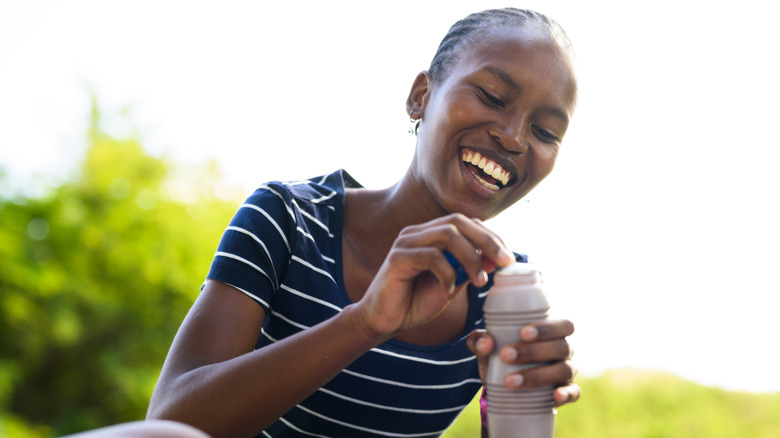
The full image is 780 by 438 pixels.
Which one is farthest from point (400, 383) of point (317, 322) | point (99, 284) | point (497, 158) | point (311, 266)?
point (99, 284)

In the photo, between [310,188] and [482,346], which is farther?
[310,188]

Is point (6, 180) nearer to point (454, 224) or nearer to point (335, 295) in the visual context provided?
point (335, 295)

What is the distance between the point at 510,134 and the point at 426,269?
2.14ft

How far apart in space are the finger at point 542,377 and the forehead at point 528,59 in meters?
0.76

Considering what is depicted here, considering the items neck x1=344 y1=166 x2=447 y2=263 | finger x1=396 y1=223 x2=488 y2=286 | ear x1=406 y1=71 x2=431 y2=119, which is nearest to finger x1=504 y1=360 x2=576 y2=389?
finger x1=396 y1=223 x2=488 y2=286

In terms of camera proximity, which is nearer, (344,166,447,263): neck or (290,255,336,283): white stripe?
(290,255,336,283): white stripe

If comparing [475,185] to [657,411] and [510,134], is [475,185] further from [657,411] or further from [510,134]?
[657,411]

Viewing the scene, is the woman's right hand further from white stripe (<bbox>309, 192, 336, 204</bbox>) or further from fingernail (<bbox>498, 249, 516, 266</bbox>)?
white stripe (<bbox>309, 192, 336, 204</bbox>)

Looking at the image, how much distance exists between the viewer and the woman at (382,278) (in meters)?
1.21

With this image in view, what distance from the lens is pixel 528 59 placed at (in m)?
1.65

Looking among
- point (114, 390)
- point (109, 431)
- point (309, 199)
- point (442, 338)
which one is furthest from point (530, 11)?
point (114, 390)

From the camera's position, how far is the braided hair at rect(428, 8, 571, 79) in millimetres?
1771

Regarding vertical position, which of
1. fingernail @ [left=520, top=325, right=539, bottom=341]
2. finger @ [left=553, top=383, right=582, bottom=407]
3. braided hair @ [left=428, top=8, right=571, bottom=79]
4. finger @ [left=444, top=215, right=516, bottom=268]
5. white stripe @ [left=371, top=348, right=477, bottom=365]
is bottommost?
white stripe @ [left=371, top=348, right=477, bottom=365]

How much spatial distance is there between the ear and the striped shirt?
0.37 metres
